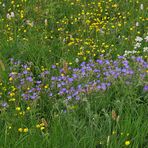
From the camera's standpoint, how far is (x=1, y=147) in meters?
2.77

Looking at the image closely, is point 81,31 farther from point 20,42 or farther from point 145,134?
point 145,134

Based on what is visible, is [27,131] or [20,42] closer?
[27,131]

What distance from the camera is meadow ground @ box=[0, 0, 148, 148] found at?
2838mm

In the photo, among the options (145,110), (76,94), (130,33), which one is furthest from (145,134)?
(130,33)

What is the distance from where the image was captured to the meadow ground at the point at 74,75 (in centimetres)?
284

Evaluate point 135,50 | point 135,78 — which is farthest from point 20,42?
point 135,78

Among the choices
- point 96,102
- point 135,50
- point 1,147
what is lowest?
point 1,147

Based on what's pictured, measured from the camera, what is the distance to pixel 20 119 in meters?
3.17

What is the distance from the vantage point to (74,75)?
11.8 ft

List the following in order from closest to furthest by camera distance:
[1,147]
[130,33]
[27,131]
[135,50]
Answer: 1. [1,147]
2. [27,131]
3. [135,50]
4. [130,33]

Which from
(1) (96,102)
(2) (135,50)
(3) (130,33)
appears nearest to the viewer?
(1) (96,102)

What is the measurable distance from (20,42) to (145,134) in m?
2.21

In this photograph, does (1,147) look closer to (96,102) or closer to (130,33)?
(96,102)

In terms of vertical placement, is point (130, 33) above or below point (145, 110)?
above
